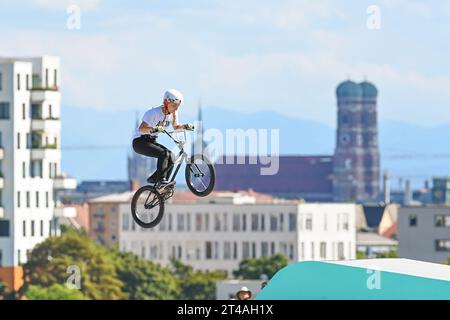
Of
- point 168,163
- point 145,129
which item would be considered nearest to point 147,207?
point 168,163

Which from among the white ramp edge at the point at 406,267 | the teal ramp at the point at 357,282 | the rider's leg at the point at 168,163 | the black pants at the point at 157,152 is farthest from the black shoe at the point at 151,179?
the white ramp edge at the point at 406,267

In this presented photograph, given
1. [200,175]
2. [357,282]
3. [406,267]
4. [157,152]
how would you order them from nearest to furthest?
[157,152]
[200,175]
[357,282]
[406,267]

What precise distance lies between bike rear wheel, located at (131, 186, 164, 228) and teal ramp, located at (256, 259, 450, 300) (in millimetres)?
1846

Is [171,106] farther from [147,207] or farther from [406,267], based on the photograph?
[406,267]

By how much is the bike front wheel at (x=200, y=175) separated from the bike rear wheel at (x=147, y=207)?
1.70 feet

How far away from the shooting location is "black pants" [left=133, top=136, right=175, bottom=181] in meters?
33.8

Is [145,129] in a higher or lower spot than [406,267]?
higher

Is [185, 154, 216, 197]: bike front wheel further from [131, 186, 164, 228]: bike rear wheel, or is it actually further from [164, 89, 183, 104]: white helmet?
[164, 89, 183, 104]: white helmet

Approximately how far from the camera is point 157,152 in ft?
112

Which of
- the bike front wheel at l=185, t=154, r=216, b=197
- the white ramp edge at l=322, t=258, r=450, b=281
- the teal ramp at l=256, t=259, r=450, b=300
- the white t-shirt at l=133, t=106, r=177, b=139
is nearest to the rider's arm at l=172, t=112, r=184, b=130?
the white t-shirt at l=133, t=106, r=177, b=139

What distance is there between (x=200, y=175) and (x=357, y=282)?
285 cm
